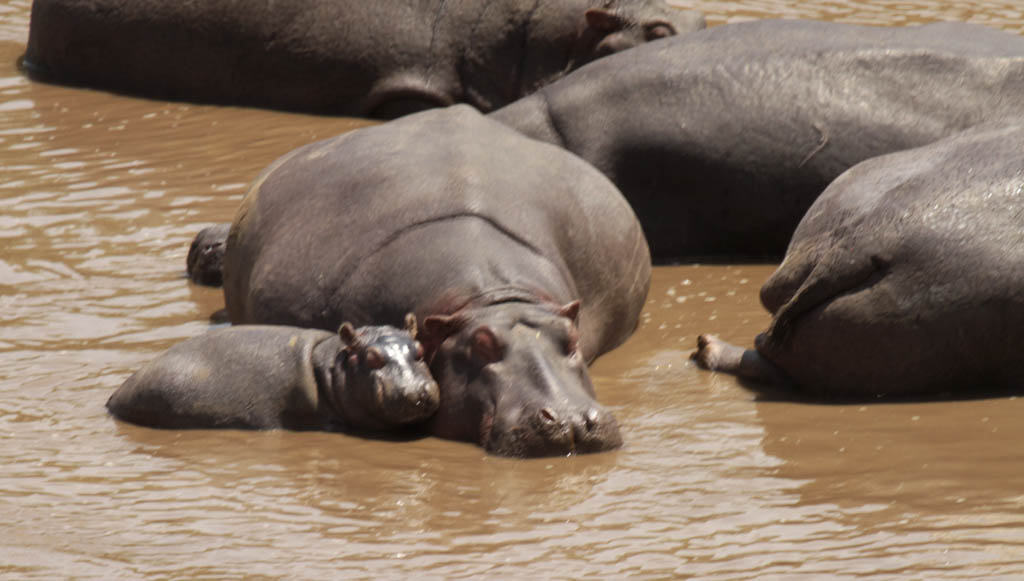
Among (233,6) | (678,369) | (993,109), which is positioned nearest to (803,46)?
(993,109)

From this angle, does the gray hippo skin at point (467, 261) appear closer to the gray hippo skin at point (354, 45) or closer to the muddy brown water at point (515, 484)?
the muddy brown water at point (515, 484)

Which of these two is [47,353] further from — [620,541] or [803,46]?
[803,46]

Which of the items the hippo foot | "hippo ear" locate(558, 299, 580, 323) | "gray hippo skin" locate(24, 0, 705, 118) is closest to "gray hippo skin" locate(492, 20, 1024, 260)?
the hippo foot

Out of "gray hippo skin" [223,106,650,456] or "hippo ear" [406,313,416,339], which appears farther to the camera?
"hippo ear" [406,313,416,339]

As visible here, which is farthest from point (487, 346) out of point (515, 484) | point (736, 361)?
point (736, 361)

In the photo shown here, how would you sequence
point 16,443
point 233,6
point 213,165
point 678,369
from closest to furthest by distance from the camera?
point 16,443, point 678,369, point 213,165, point 233,6

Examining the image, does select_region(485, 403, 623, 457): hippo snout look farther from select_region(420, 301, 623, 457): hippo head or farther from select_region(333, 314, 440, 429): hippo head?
select_region(333, 314, 440, 429): hippo head

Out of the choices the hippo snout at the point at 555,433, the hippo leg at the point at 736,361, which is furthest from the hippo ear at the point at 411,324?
the hippo leg at the point at 736,361

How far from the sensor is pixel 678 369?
20.8 ft

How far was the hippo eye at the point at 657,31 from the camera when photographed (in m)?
9.91

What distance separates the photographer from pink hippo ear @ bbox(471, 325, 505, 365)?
5.46 m

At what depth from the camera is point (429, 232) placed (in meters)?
6.02

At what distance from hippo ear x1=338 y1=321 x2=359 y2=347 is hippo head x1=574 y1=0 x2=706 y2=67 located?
15.2 ft

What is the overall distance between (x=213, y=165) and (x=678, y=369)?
387 cm
